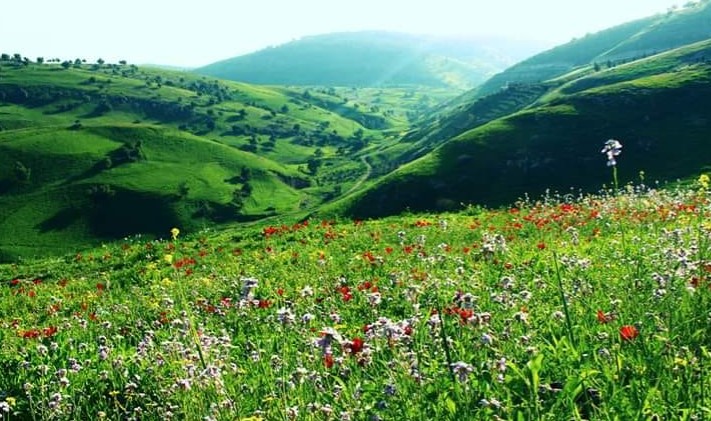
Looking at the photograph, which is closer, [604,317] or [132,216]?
[604,317]

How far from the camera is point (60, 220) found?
519 ft

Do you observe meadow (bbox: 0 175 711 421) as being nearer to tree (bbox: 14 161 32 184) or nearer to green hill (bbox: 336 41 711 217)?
green hill (bbox: 336 41 711 217)

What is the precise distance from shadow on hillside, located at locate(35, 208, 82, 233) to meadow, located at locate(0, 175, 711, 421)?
506ft

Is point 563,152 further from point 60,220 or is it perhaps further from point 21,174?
point 21,174

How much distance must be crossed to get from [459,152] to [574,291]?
336 feet

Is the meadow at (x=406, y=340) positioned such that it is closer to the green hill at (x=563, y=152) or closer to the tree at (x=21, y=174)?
the green hill at (x=563, y=152)

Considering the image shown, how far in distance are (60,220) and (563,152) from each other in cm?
13567

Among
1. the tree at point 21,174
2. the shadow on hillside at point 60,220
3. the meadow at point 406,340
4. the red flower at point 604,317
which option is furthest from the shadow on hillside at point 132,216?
the red flower at point 604,317

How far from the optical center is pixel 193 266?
20.0 metres

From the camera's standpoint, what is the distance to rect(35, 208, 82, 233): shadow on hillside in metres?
154

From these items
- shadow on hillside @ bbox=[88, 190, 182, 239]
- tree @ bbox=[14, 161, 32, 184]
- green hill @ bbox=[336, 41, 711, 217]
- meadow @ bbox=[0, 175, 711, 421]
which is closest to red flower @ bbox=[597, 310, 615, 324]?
meadow @ bbox=[0, 175, 711, 421]

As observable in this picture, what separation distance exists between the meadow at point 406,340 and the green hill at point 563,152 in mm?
80529

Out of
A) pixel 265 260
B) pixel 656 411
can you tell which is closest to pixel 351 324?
pixel 656 411

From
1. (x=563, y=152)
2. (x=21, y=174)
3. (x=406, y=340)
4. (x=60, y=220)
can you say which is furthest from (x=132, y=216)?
(x=406, y=340)
